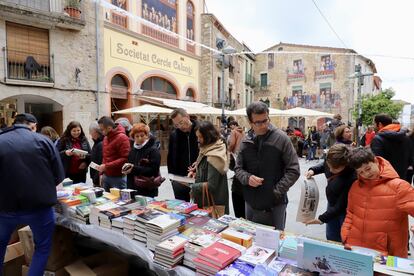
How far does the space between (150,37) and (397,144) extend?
12.4 metres

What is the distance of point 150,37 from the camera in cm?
1362

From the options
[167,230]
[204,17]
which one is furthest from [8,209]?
[204,17]

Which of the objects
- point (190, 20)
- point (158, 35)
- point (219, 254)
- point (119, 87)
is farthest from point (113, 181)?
point (190, 20)

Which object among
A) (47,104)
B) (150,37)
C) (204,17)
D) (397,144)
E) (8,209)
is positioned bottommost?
(8,209)

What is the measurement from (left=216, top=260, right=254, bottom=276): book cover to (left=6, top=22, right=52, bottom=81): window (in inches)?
403

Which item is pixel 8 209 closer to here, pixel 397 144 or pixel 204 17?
pixel 397 144

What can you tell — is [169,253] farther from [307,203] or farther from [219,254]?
[307,203]

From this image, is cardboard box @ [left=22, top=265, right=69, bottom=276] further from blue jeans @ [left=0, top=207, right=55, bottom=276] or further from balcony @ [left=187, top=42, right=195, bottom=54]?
balcony @ [left=187, top=42, right=195, bottom=54]

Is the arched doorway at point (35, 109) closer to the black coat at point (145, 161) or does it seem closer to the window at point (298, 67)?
the black coat at point (145, 161)

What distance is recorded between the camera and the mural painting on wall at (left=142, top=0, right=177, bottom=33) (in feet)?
43.6

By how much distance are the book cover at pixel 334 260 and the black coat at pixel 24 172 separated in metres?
2.04

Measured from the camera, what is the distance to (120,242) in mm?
2152

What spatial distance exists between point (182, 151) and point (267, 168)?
1.21 meters

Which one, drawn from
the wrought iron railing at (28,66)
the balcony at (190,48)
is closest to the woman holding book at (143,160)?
the wrought iron railing at (28,66)
